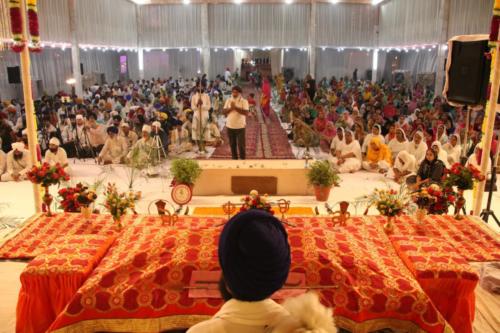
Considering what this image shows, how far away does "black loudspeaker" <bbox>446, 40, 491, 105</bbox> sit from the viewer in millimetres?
5109

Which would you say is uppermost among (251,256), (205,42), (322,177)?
(205,42)

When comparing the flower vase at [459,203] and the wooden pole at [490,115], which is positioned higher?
the wooden pole at [490,115]

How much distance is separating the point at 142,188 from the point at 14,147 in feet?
7.00

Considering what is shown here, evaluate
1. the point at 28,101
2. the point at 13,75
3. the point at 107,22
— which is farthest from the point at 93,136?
the point at 107,22

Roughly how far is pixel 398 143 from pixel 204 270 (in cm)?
575

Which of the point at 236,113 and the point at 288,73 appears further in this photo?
the point at 288,73

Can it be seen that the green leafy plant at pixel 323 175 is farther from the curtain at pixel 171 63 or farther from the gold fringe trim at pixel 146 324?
the curtain at pixel 171 63

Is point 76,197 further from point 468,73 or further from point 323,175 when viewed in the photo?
point 468,73

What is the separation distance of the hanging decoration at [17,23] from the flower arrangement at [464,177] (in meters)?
4.70

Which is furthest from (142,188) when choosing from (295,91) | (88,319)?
(295,91)

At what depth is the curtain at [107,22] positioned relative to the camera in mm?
14250

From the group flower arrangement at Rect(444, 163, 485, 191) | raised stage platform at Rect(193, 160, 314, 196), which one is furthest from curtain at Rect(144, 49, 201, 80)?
flower arrangement at Rect(444, 163, 485, 191)

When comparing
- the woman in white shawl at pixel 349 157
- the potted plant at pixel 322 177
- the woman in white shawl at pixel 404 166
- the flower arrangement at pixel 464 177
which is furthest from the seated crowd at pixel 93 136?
the flower arrangement at pixel 464 177

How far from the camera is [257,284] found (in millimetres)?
1372
